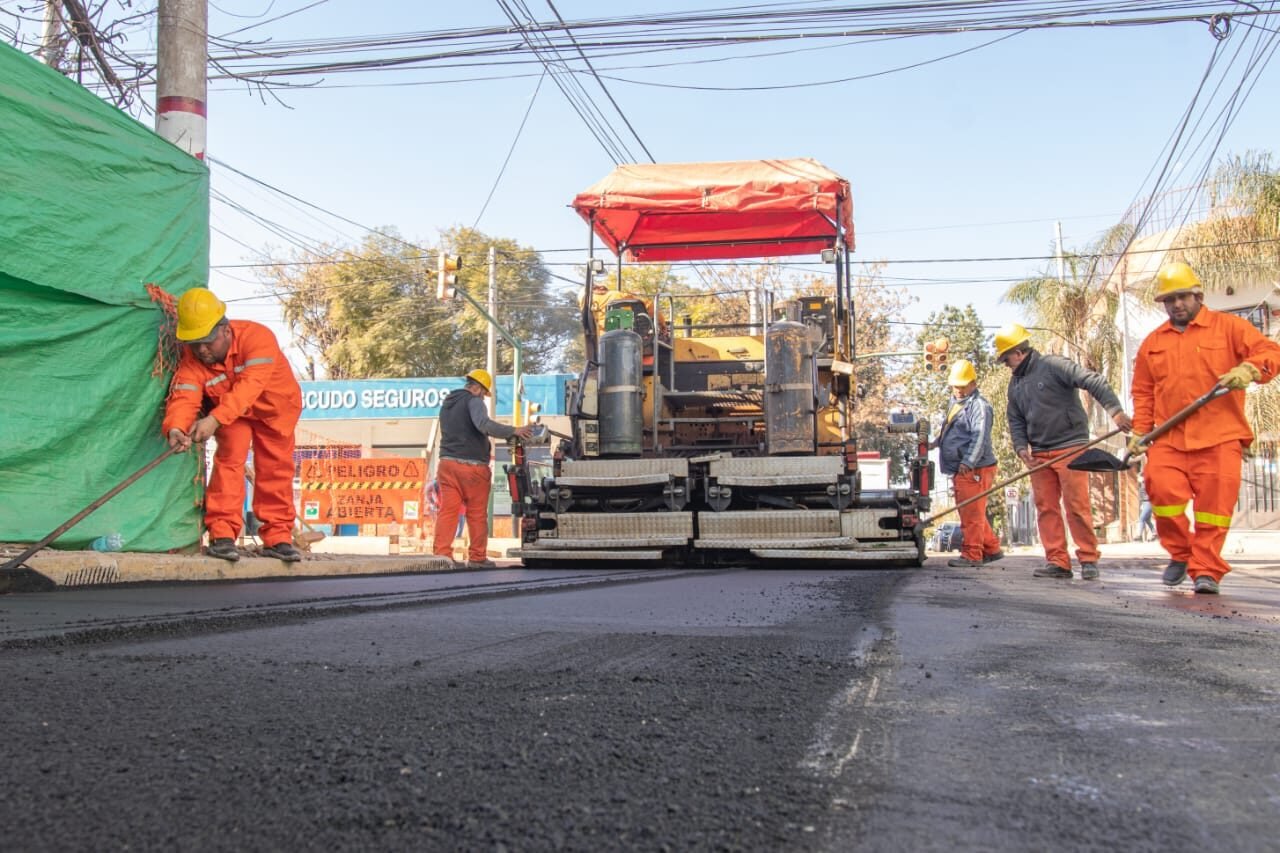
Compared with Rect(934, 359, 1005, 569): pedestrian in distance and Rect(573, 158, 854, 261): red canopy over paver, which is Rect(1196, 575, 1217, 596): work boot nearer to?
Rect(934, 359, 1005, 569): pedestrian in distance

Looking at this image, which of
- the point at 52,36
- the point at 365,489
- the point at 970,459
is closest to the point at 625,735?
the point at 970,459

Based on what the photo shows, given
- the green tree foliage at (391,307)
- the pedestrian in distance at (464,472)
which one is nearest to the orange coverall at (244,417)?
the pedestrian in distance at (464,472)

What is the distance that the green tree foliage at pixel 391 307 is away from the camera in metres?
37.7

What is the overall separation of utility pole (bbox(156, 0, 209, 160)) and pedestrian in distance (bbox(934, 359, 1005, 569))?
6.86 metres

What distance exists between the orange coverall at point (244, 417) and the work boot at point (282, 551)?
0.11 feet

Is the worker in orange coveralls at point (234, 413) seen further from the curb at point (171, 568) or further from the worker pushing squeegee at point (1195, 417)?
the worker pushing squeegee at point (1195, 417)

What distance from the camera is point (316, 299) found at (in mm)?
38562

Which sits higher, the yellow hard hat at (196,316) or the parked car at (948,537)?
the yellow hard hat at (196,316)

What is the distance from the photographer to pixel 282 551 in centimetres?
626

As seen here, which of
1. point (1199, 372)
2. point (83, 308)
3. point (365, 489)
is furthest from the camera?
point (365, 489)

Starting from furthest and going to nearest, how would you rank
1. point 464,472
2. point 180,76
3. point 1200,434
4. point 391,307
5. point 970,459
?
point 391,307
point 970,459
point 464,472
point 180,76
point 1200,434

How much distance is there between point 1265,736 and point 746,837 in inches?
43.6

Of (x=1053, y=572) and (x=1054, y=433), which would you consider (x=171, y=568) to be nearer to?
(x=1053, y=572)

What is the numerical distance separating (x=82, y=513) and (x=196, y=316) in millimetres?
1274
